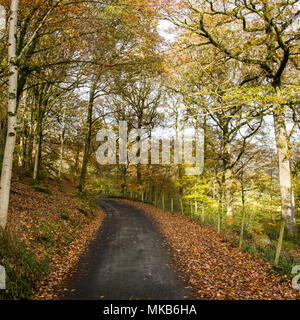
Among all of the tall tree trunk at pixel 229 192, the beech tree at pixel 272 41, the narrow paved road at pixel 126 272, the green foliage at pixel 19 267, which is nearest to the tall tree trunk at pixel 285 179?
the beech tree at pixel 272 41

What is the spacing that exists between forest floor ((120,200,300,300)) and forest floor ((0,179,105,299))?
339 centimetres

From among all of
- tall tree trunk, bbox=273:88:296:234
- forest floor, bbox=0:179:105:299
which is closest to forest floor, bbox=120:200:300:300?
tall tree trunk, bbox=273:88:296:234

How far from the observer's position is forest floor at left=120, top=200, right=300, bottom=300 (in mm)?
4984

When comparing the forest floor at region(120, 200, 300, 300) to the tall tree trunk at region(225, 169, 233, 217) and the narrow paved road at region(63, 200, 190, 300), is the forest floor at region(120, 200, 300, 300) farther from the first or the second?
the tall tree trunk at region(225, 169, 233, 217)

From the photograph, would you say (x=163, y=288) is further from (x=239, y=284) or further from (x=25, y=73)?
(x=25, y=73)

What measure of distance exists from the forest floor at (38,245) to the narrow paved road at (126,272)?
1.55ft

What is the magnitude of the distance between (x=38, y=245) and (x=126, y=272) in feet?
9.25

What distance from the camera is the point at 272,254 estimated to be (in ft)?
23.4

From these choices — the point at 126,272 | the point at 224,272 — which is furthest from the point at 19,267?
the point at 224,272

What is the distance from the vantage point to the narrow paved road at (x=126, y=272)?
491cm

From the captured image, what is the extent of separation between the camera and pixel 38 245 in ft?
21.7

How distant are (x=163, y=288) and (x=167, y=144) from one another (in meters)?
19.6

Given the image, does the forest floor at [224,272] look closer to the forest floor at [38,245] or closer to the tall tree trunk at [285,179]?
the tall tree trunk at [285,179]

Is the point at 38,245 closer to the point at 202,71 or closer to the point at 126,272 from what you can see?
the point at 126,272
